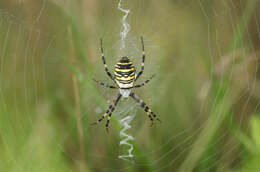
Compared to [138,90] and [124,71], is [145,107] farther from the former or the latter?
[124,71]

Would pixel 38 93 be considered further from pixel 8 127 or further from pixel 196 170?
pixel 196 170

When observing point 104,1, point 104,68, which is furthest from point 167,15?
point 104,68

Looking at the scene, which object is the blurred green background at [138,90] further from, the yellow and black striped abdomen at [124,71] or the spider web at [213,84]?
the yellow and black striped abdomen at [124,71]

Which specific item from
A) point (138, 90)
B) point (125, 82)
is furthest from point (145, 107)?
point (125, 82)

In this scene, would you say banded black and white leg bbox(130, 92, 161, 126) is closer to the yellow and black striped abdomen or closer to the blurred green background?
the blurred green background

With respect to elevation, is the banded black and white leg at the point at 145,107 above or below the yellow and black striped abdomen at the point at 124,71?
below

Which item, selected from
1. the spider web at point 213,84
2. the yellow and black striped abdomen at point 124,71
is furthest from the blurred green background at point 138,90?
the yellow and black striped abdomen at point 124,71

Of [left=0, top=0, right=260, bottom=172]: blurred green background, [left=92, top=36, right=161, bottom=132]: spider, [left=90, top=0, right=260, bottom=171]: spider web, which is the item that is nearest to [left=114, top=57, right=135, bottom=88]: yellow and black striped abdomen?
[left=92, top=36, right=161, bottom=132]: spider
